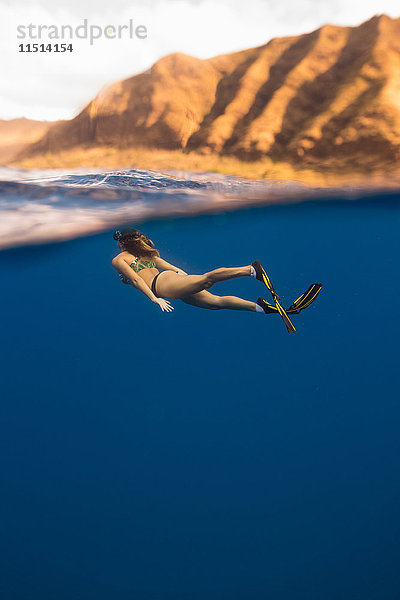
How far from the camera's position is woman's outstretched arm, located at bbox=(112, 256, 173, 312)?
12.4 ft

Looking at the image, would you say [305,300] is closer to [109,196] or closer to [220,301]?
[220,301]

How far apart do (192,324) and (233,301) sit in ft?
40.1

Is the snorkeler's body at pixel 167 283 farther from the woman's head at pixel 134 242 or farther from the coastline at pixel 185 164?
the coastline at pixel 185 164

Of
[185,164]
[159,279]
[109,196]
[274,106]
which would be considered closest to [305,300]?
[159,279]

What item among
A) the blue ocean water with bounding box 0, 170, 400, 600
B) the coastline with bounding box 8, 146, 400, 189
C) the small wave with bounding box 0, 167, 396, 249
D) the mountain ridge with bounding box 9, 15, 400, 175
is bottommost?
the blue ocean water with bounding box 0, 170, 400, 600

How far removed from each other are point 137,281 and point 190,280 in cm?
57

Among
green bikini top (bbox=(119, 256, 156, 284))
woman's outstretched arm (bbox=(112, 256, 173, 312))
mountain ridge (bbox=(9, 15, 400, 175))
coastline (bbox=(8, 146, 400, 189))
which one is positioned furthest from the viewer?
coastline (bbox=(8, 146, 400, 189))

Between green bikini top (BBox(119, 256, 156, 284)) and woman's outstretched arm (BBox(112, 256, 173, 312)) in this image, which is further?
green bikini top (BBox(119, 256, 156, 284))

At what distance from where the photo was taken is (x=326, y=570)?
360 inches

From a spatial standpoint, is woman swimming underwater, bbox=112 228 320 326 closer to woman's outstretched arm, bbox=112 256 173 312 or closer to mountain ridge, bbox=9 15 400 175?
woman's outstretched arm, bbox=112 256 173 312

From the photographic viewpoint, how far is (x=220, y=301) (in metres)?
4.29

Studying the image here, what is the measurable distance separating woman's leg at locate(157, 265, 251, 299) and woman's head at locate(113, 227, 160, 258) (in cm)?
32

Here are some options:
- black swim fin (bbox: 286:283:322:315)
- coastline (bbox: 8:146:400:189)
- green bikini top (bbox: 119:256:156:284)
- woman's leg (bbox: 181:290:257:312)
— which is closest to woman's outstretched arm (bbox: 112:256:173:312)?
green bikini top (bbox: 119:256:156:284)

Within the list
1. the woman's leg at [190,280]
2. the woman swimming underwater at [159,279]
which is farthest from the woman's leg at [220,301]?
the woman's leg at [190,280]
